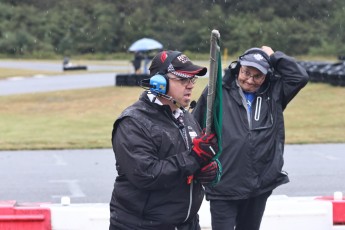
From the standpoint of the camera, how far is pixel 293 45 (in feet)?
213

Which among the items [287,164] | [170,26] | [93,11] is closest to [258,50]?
[287,164]

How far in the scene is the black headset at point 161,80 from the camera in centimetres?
397

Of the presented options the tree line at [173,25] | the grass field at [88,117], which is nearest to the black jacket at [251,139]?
the grass field at [88,117]

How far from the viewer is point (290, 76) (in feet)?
17.5

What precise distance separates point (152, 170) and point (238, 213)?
1581 mm

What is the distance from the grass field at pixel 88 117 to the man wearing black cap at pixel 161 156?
34.0ft

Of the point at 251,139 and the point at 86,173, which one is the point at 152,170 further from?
the point at 86,173

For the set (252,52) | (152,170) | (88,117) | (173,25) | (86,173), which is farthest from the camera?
(173,25)

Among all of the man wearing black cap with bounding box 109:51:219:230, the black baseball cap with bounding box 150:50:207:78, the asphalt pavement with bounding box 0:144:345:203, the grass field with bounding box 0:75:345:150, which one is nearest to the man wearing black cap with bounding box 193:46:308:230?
the man wearing black cap with bounding box 109:51:219:230

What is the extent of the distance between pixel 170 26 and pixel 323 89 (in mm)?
45326

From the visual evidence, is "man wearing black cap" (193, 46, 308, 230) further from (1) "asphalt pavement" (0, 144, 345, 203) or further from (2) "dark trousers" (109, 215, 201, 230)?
(1) "asphalt pavement" (0, 144, 345, 203)

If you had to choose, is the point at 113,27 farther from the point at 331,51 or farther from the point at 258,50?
the point at 258,50

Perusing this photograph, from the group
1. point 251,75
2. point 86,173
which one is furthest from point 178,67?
point 86,173

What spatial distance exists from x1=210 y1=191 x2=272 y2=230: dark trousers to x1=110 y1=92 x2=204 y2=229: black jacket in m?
1.01
